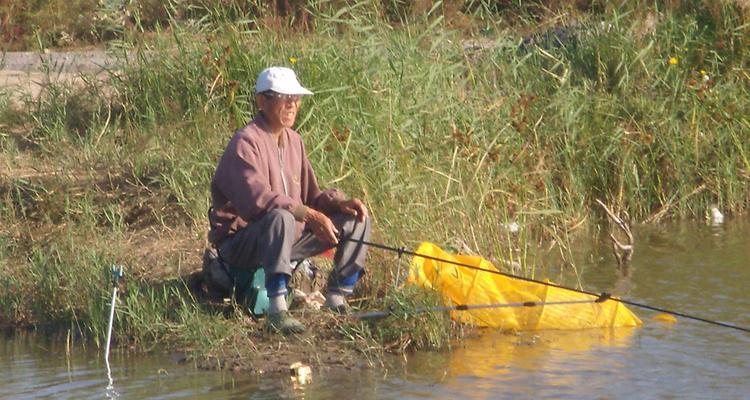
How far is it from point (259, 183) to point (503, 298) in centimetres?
147

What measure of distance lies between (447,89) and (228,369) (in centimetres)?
327

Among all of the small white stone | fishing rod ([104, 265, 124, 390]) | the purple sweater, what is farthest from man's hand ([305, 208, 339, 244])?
the small white stone

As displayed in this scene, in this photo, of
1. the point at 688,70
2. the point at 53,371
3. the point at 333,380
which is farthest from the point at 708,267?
the point at 53,371

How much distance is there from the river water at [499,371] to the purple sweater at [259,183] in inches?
29.4

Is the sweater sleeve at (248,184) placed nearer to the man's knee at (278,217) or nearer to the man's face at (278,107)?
the man's knee at (278,217)

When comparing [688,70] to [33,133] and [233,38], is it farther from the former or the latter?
[33,133]

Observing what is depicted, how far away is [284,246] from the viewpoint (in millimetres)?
6496

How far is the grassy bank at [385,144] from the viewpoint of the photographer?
23.9ft

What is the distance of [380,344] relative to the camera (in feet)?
21.9

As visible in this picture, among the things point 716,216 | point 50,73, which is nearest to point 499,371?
point 716,216

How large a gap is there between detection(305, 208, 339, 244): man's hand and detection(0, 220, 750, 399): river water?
654 mm

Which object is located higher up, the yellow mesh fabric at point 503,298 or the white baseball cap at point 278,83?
the white baseball cap at point 278,83

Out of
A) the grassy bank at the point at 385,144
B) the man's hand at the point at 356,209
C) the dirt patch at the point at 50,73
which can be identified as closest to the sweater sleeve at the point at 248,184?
the man's hand at the point at 356,209

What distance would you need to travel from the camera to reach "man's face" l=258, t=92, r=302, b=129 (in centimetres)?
668
